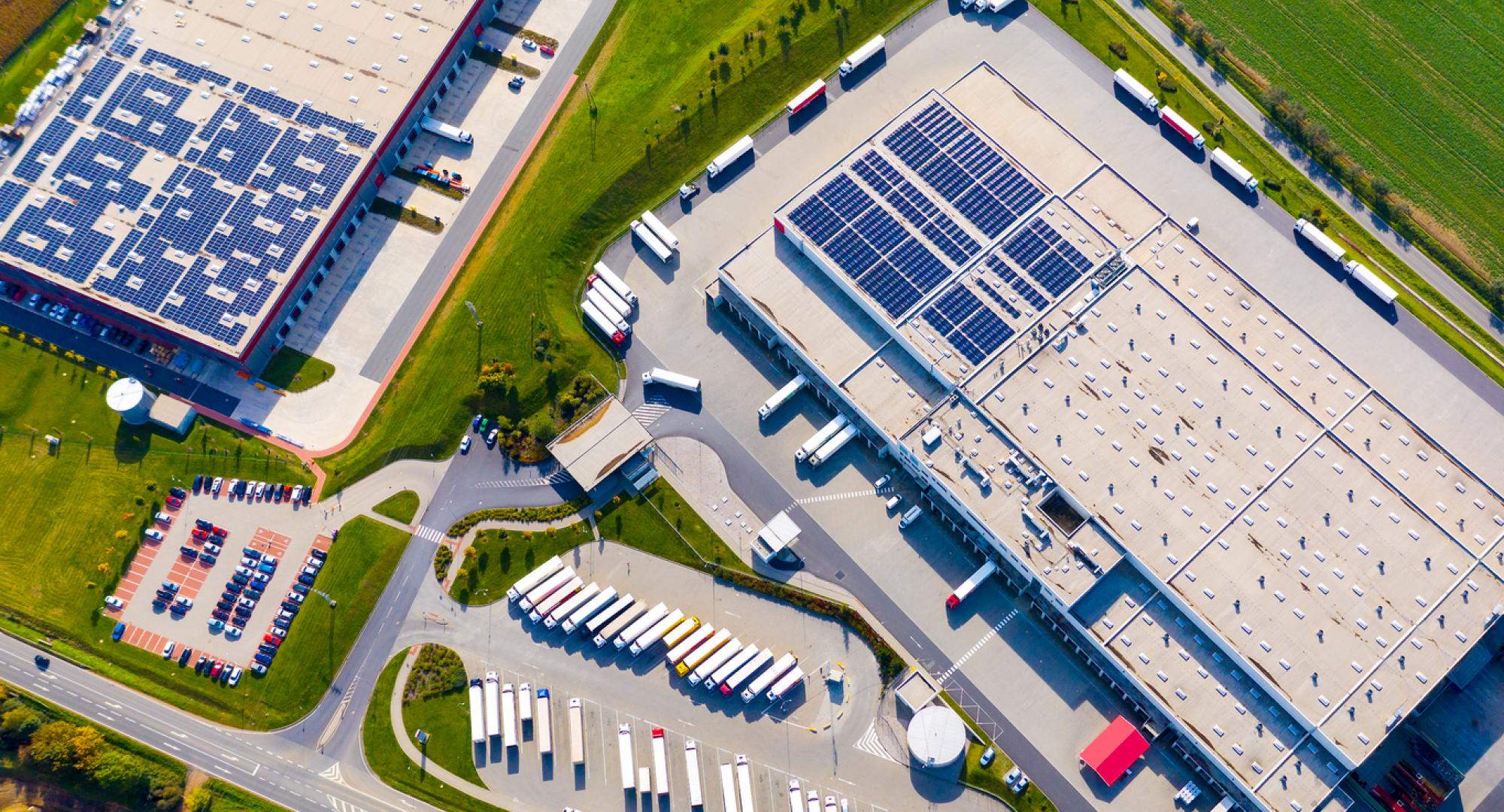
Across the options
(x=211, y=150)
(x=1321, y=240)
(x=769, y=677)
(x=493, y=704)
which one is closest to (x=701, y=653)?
(x=769, y=677)

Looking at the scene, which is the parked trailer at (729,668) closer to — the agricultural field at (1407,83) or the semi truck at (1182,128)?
the semi truck at (1182,128)

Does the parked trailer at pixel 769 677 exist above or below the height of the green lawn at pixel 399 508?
below

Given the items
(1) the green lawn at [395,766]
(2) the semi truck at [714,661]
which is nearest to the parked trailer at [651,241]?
(2) the semi truck at [714,661]

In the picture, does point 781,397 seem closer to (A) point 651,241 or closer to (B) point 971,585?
(A) point 651,241

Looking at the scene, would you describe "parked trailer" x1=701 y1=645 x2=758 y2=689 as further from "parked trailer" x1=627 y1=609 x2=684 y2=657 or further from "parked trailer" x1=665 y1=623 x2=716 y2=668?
"parked trailer" x1=627 y1=609 x2=684 y2=657

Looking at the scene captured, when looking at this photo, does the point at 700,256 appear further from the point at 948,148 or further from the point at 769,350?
the point at 948,148

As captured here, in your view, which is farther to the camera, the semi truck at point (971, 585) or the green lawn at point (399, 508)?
the green lawn at point (399, 508)

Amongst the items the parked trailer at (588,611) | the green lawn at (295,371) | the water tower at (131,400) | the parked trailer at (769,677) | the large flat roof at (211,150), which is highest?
the large flat roof at (211,150)

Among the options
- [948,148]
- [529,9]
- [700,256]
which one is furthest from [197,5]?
[948,148]
